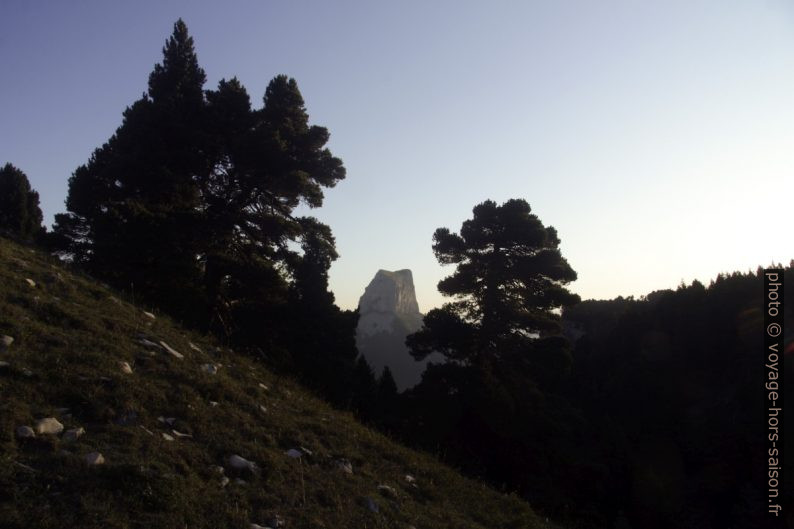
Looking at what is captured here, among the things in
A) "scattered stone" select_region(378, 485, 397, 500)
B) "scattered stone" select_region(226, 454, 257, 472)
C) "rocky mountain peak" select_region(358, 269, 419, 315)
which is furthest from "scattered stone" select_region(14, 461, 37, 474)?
"rocky mountain peak" select_region(358, 269, 419, 315)

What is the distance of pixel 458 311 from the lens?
24594mm

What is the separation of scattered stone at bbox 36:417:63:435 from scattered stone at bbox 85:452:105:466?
0.62 m

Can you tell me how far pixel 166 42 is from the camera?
22516mm

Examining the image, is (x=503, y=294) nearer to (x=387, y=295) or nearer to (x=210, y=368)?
(x=210, y=368)

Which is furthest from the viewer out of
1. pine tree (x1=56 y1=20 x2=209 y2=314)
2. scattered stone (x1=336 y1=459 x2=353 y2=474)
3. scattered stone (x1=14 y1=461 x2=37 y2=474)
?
pine tree (x1=56 y1=20 x2=209 y2=314)

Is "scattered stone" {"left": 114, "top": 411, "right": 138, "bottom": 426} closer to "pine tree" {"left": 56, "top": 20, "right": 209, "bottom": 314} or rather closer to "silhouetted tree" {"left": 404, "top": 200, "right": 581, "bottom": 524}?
"pine tree" {"left": 56, "top": 20, "right": 209, "bottom": 314}

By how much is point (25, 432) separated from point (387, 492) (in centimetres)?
434

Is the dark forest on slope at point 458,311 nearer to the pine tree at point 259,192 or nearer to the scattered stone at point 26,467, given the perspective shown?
the pine tree at point 259,192

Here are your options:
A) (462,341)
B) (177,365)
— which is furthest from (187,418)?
(462,341)

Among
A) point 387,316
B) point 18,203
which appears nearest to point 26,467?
point 18,203

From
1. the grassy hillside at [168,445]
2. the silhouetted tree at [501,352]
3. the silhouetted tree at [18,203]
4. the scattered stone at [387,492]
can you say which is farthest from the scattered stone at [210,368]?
the silhouetted tree at [18,203]

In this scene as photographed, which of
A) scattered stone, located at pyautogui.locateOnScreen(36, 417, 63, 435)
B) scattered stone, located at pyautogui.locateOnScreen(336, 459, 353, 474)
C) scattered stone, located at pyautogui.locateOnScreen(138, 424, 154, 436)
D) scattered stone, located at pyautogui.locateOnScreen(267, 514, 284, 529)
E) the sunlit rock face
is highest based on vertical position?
the sunlit rock face

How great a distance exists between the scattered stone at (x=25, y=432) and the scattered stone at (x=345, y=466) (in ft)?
12.3

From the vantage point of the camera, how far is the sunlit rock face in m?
135
